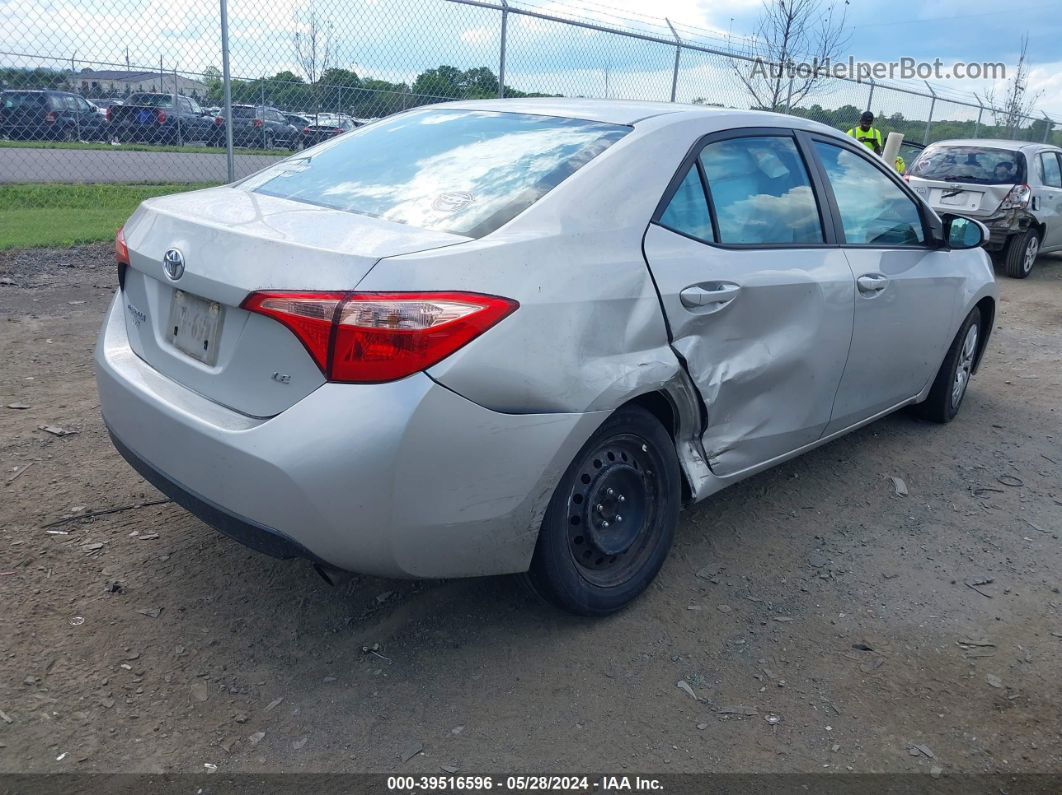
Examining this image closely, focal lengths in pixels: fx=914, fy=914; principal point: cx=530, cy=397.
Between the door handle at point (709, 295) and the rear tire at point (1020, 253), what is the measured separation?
9.51 meters

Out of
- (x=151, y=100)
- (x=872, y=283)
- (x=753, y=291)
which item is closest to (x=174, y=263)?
(x=753, y=291)

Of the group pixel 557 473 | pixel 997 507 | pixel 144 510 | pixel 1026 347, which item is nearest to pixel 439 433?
pixel 557 473

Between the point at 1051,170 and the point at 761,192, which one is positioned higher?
the point at 761,192

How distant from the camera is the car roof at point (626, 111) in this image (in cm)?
334

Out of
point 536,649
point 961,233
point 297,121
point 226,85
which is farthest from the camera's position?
point 297,121

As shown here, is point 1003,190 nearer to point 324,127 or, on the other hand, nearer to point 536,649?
point 324,127

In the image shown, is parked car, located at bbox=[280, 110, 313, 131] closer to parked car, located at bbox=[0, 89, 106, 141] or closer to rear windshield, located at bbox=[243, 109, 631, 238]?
parked car, located at bbox=[0, 89, 106, 141]

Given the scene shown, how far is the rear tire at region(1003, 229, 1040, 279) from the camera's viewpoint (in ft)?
36.5

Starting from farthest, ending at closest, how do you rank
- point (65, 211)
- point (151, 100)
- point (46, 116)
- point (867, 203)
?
1. point (65, 211)
2. point (151, 100)
3. point (46, 116)
4. point (867, 203)

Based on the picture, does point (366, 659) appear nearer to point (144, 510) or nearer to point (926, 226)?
point (144, 510)

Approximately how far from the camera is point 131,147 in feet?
32.3

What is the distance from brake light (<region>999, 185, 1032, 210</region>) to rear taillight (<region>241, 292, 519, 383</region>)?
10.4 meters

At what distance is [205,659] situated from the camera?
279cm

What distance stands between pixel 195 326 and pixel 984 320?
4663 millimetres
